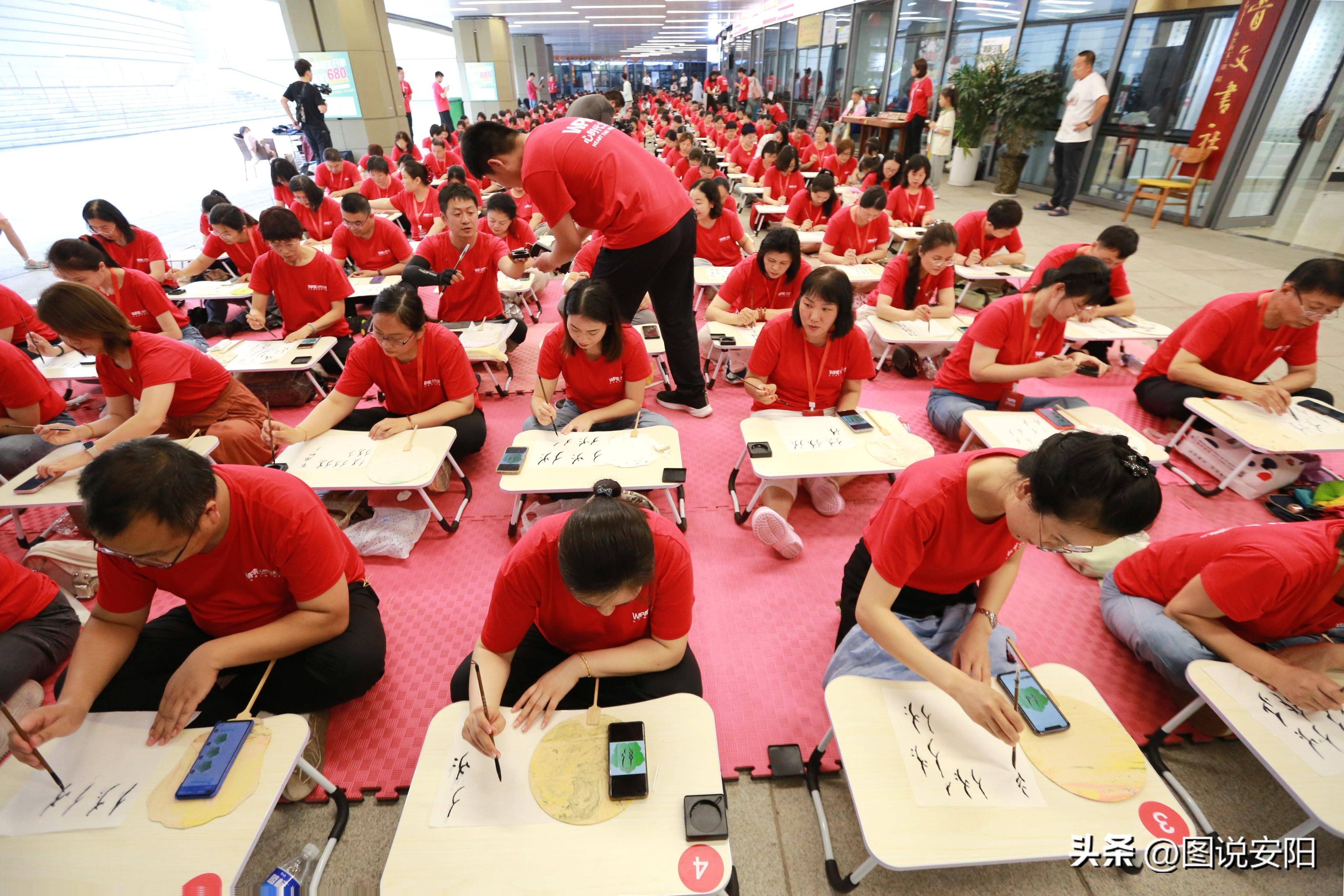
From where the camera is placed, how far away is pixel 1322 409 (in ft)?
9.30

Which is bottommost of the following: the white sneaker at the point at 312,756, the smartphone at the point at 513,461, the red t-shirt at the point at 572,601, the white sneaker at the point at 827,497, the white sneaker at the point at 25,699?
the white sneaker at the point at 312,756

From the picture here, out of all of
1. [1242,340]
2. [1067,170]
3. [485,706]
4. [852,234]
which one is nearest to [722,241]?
[852,234]

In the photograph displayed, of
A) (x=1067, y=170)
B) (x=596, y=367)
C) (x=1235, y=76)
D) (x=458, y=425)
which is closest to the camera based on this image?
(x=596, y=367)

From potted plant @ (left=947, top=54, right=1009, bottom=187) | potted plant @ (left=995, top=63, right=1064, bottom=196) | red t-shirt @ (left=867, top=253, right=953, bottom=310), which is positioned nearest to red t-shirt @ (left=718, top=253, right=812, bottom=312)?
red t-shirt @ (left=867, top=253, right=953, bottom=310)

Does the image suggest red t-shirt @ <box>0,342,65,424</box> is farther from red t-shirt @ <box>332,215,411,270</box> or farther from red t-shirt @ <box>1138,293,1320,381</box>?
red t-shirt @ <box>1138,293,1320,381</box>

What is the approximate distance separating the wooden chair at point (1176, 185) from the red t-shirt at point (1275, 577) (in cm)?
752

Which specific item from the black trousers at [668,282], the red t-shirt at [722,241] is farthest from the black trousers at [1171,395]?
the red t-shirt at [722,241]

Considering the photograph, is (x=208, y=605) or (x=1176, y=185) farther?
(x=1176, y=185)

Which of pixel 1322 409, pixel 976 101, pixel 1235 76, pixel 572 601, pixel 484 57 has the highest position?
pixel 484 57

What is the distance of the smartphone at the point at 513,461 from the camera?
95.0 inches

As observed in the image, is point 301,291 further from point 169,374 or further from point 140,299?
point 169,374

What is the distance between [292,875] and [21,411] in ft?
9.42

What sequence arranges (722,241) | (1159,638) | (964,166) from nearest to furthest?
(1159,638), (722,241), (964,166)

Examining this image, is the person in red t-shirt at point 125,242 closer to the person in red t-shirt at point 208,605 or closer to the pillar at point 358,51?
the person in red t-shirt at point 208,605
